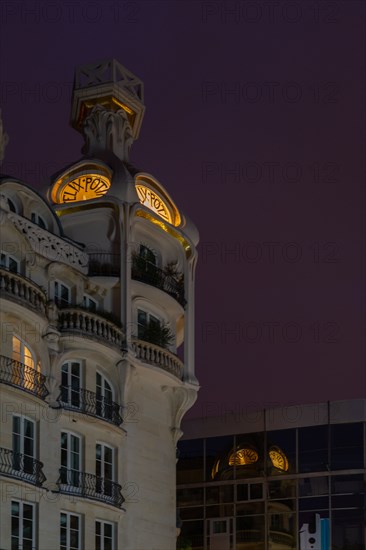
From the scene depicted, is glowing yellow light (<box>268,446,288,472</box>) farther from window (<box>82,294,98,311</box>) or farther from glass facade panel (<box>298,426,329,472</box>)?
window (<box>82,294,98,311</box>)

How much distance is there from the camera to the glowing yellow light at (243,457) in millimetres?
65875

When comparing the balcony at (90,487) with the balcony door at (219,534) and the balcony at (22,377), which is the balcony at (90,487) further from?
the balcony door at (219,534)

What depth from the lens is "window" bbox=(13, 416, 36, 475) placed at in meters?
42.8

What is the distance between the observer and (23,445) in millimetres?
43438

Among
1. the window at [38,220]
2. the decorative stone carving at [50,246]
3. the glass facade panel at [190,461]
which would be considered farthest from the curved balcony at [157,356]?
the glass facade panel at [190,461]

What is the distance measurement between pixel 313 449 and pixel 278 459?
6.73 feet

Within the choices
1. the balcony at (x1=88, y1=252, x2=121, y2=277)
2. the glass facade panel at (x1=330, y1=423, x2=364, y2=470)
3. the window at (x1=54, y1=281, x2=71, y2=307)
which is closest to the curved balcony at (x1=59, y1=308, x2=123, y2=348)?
the window at (x1=54, y1=281, x2=71, y2=307)

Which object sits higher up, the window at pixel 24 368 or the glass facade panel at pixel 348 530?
the window at pixel 24 368

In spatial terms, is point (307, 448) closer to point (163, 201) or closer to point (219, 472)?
point (219, 472)

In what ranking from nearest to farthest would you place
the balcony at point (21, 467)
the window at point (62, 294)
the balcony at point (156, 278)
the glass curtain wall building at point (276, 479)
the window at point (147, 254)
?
the balcony at point (21, 467) < the window at point (62, 294) < the balcony at point (156, 278) < the window at point (147, 254) < the glass curtain wall building at point (276, 479)

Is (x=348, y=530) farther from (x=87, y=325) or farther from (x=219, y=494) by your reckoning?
(x=87, y=325)

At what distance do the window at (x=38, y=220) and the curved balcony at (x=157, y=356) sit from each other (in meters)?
5.82

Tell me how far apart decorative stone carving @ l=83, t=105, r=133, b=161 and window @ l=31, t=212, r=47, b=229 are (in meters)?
7.38

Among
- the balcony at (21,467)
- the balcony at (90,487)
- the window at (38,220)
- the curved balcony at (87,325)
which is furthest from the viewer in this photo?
the window at (38,220)
